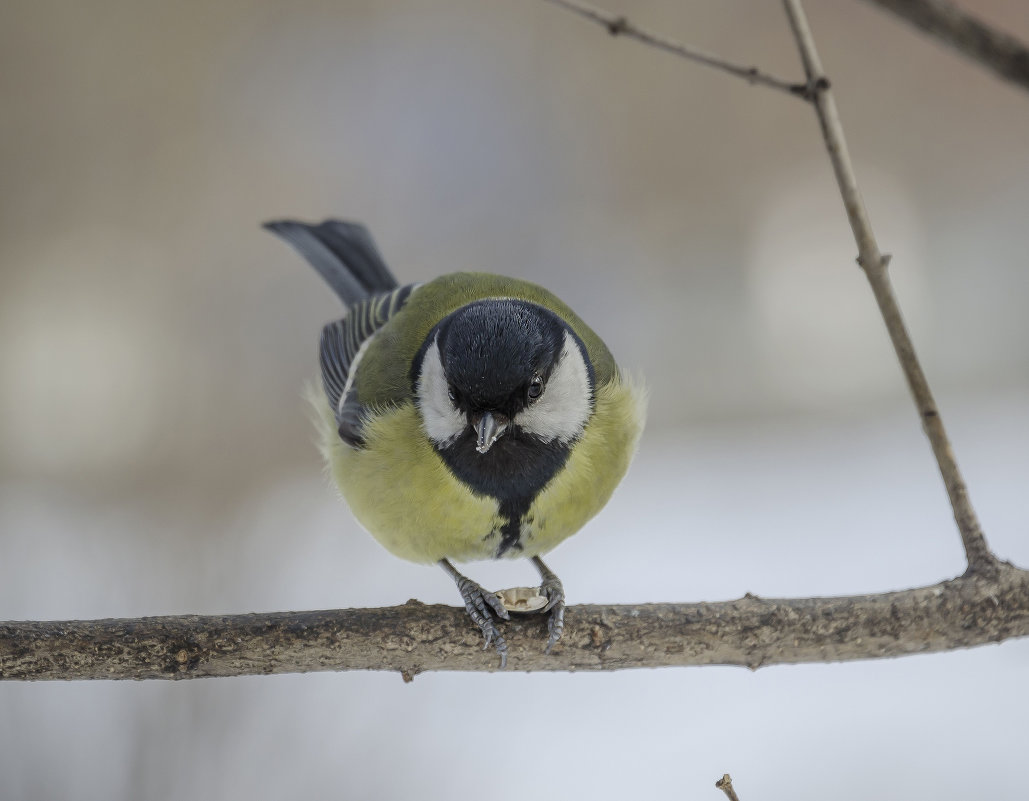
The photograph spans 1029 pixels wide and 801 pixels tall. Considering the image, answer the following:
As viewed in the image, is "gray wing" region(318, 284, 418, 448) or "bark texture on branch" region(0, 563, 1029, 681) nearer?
"bark texture on branch" region(0, 563, 1029, 681)

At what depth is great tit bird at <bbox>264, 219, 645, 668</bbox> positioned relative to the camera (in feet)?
3.91

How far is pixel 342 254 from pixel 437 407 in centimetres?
62

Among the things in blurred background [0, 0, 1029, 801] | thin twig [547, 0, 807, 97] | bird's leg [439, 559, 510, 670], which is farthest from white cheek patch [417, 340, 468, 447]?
blurred background [0, 0, 1029, 801]

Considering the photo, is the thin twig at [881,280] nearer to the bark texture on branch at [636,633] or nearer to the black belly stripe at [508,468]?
the bark texture on branch at [636,633]

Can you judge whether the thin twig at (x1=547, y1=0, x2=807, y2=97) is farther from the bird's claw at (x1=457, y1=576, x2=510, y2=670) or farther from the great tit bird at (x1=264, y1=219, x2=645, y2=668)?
the bird's claw at (x1=457, y1=576, x2=510, y2=670)

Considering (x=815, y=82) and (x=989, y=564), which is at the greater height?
(x=815, y=82)

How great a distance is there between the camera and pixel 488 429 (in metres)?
1.16

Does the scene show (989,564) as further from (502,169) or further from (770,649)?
(502,169)

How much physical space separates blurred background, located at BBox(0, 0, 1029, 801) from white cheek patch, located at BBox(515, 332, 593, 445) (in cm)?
67

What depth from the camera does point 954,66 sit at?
9.17 ft

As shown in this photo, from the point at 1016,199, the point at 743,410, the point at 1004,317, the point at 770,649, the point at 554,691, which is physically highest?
the point at 1016,199

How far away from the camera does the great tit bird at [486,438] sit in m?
1.19

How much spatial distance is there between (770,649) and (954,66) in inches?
90.0

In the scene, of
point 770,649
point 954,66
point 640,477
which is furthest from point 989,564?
point 954,66
